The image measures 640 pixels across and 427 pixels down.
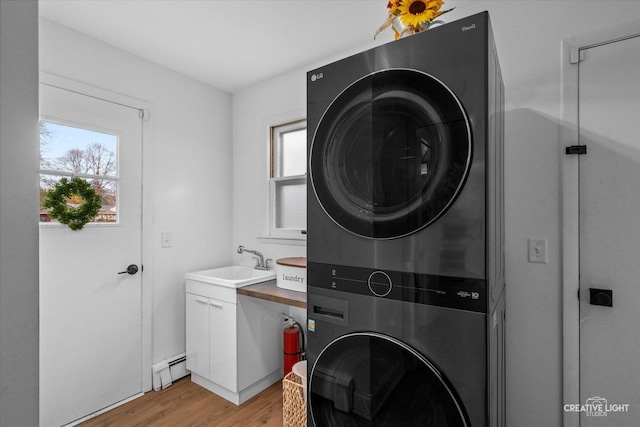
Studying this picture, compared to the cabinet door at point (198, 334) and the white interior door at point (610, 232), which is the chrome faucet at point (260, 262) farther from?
the white interior door at point (610, 232)

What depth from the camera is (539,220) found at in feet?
5.14

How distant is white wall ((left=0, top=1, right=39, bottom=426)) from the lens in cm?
28

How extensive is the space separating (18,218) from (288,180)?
8.39ft

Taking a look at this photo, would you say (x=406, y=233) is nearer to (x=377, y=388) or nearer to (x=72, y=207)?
(x=377, y=388)

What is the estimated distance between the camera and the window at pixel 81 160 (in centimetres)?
195

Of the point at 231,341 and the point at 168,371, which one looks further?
the point at 168,371

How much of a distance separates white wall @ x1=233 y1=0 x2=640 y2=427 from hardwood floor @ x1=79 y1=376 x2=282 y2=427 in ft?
5.10

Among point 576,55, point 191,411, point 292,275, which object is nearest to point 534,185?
point 576,55

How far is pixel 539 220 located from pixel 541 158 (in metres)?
0.31

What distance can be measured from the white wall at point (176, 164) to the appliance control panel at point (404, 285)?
6.14ft

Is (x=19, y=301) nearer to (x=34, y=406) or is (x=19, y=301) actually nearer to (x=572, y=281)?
(x=34, y=406)

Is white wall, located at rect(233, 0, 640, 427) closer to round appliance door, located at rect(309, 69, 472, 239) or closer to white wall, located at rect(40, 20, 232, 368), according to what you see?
round appliance door, located at rect(309, 69, 472, 239)

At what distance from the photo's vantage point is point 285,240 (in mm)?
2711

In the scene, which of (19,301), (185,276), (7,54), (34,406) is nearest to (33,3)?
(7,54)
